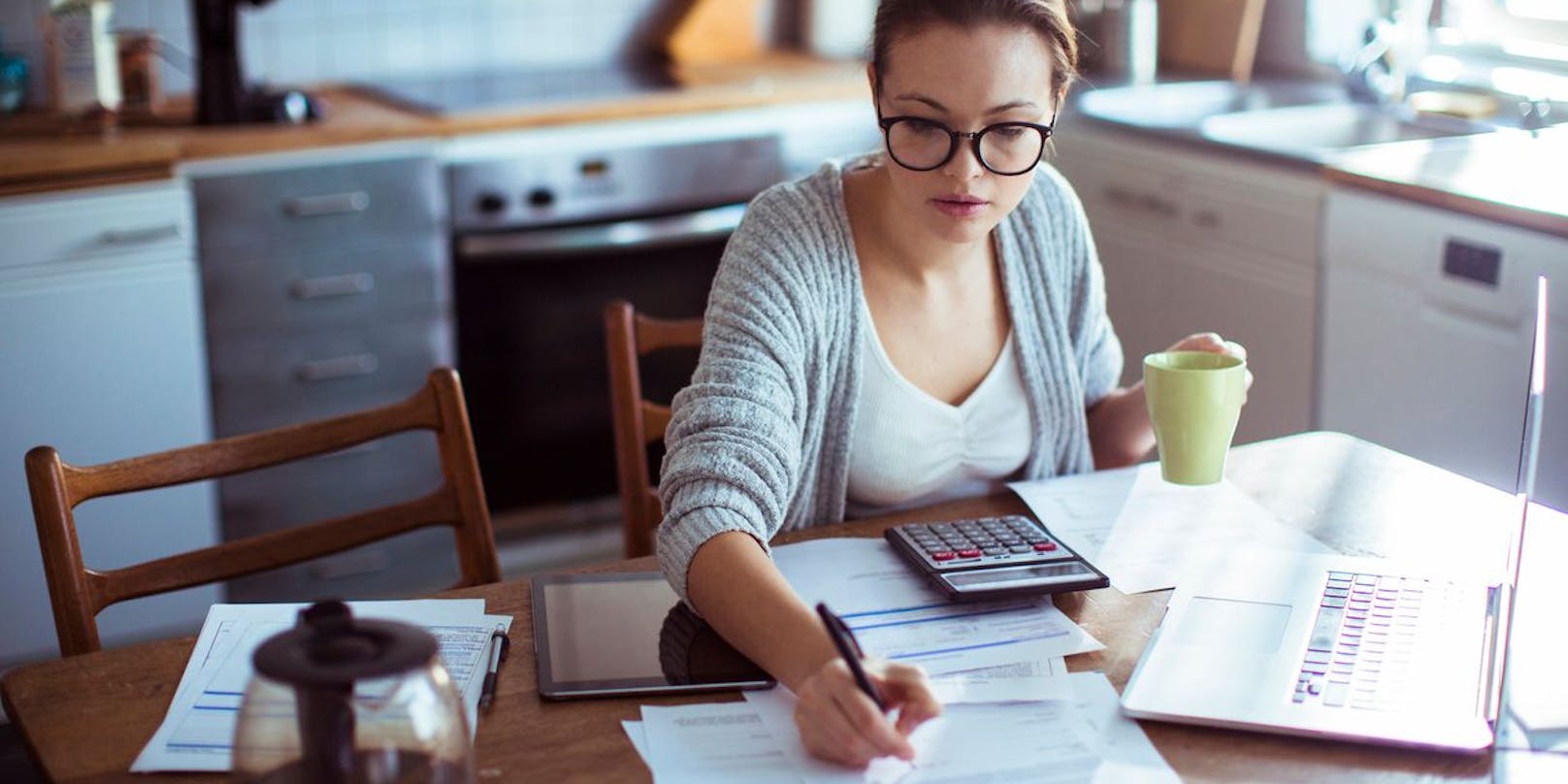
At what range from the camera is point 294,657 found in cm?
85

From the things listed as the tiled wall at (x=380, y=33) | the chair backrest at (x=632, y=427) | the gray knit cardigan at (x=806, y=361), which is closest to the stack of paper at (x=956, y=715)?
the gray knit cardigan at (x=806, y=361)

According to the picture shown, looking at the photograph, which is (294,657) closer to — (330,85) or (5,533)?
(5,533)

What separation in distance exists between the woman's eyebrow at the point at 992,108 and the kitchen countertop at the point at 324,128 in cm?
140

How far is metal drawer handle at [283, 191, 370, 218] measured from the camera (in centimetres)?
281

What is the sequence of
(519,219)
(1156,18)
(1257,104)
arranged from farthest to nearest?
(1156,18) < (1257,104) < (519,219)

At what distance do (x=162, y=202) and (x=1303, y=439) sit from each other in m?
1.88

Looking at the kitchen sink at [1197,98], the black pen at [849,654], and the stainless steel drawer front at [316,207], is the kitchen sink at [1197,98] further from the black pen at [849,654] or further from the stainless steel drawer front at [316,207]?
the black pen at [849,654]

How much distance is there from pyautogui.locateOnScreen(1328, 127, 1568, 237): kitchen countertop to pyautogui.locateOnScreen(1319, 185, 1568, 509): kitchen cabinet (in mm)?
24

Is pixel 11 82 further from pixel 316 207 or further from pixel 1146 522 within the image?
pixel 1146 522

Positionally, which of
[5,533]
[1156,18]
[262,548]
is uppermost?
[1156,18]

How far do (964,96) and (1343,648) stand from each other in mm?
578

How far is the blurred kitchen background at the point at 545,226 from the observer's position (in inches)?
102

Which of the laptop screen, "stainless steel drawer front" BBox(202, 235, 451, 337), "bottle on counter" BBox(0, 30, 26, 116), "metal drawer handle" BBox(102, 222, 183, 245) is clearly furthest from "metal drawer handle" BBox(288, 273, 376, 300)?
the laptop screen

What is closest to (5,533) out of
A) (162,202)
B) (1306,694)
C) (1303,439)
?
(162,202)
